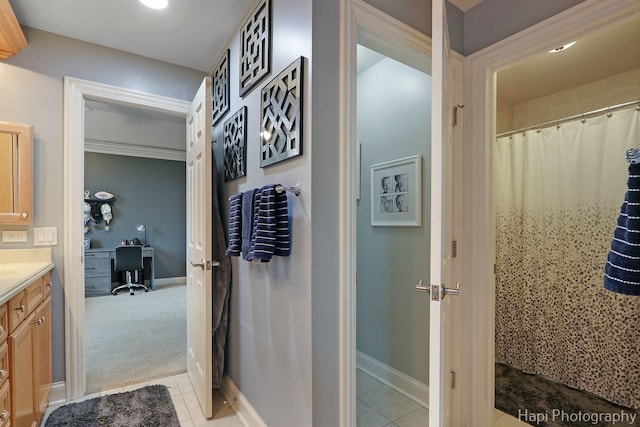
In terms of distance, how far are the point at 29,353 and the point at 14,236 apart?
94cm

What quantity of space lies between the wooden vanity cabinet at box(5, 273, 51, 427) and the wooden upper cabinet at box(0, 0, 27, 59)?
1426 millimetres

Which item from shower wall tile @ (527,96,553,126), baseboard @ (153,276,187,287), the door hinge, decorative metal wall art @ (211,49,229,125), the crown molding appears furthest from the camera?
baseboard @ (153,276,187,287)

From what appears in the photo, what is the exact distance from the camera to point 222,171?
2365 millimetres

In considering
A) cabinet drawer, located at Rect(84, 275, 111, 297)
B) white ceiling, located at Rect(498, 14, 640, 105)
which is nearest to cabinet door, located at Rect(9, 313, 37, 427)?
white ceiling, located at Rect(498, 14, 640, 105)

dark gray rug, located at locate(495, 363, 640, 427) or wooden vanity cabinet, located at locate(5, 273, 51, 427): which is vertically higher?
wooden vanity cabinet, located at locate(5, 273, 51, 427)

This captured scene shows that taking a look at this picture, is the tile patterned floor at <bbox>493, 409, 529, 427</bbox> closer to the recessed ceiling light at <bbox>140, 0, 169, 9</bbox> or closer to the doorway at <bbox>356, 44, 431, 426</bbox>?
the doorway at <bbox>356, 44, 431, 426</bbox>

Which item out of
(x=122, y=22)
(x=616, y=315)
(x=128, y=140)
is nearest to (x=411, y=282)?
(x=616, y=315)

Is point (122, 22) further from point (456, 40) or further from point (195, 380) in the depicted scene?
point (195, 380)

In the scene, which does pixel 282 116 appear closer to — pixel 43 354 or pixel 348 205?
pixel 348 205

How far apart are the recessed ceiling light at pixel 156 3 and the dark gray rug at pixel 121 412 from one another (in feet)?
8.22

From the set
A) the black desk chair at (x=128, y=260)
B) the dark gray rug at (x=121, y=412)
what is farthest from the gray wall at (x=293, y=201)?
the black desk chair at (x=128, y=260)

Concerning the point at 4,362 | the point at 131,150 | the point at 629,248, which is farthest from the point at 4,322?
the point at 131,150

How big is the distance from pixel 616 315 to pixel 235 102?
297 centimetres

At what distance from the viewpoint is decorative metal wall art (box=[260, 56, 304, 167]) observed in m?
1.34
